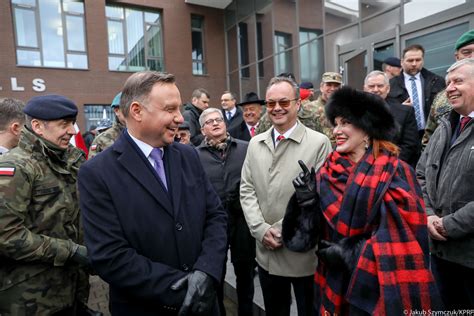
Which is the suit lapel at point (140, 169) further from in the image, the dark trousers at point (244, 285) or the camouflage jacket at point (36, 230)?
the dark trousers at point (244, 285)

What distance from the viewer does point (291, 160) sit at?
2504 mm

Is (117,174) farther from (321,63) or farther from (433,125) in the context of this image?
(321,63)

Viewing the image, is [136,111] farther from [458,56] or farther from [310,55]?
[310,55]

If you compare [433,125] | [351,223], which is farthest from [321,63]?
[351,223]

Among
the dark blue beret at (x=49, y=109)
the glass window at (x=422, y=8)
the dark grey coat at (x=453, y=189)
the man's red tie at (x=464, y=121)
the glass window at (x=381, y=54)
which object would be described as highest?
the glass window at (x=422, y=8)

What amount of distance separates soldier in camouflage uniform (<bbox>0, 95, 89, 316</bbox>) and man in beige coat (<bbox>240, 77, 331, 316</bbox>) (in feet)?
4.12

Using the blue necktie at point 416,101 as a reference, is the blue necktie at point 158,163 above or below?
below

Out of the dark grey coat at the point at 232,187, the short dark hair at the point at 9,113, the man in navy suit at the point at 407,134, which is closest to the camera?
the short dark hair at the point at 9,113

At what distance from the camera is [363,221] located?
1.87m

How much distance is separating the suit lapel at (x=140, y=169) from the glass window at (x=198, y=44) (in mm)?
13894

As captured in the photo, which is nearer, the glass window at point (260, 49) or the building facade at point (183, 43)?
the building facade at point (183, 43)

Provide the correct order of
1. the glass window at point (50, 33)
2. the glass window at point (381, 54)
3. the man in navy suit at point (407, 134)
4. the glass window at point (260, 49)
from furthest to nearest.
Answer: the glass window at point (260, 49), the glass window at point (50, 33), the glass window at point (381, 54), the man in navy suit at point (407, 134)

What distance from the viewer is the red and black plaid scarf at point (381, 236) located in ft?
A: 5.63

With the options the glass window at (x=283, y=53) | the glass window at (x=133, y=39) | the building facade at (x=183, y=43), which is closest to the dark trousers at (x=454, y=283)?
the building facade at (x=183, y=43)
